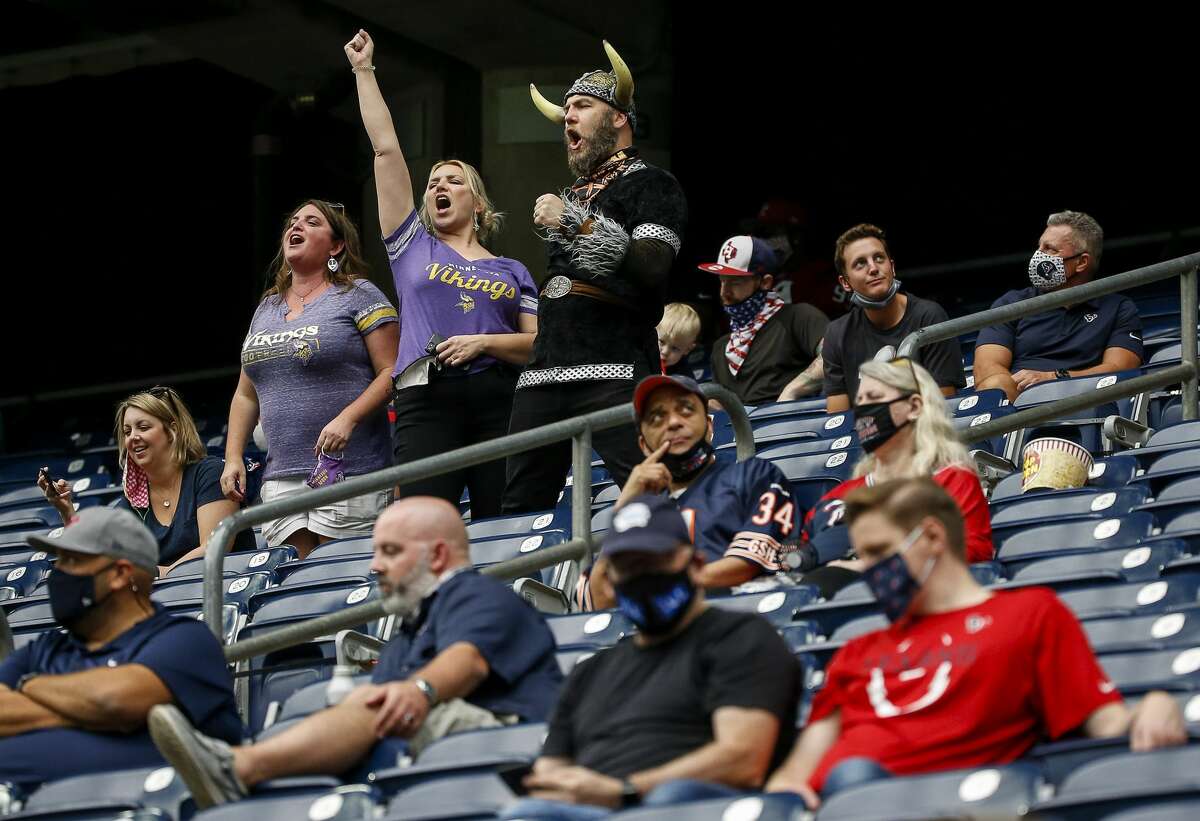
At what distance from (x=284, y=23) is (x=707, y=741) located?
898cm

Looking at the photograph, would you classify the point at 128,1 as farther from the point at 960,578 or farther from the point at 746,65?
the point at 960,578

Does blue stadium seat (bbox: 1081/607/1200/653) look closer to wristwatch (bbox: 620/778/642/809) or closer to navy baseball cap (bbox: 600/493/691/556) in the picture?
navy baseball cap (bbox: 600/493/691/556)

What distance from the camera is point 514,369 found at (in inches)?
253

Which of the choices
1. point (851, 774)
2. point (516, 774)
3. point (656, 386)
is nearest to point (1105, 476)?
point (656, 386)

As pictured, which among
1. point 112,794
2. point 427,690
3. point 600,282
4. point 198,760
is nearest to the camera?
point 198,760

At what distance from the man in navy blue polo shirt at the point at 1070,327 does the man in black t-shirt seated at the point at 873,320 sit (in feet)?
0.64

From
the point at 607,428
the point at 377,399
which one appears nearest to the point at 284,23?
the point at 377,399

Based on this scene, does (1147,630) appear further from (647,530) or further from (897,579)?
(647,530)

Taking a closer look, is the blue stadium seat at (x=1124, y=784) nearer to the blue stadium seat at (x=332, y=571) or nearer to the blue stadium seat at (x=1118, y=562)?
the blue stadium seat at (x=1118, y=562)

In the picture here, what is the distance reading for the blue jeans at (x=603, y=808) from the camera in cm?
339

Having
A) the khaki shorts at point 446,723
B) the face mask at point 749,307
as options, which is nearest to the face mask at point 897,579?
the khaki shorts at point 446,723

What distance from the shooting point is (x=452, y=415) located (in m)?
6.31

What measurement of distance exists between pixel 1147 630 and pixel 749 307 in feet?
14.3

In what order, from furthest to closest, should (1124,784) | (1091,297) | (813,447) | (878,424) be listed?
(813,447), (1091,297), (878,424), (1124,784)
